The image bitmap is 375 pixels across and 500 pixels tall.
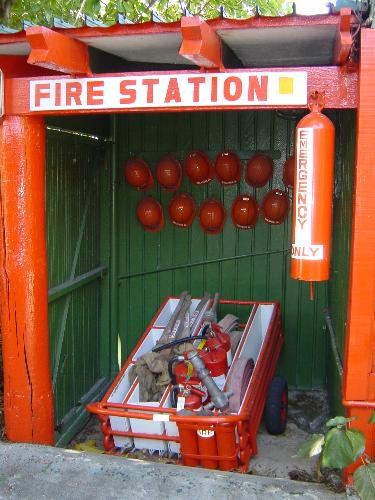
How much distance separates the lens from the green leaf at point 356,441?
3562mm

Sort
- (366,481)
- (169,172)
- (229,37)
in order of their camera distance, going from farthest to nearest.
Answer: (169,172) → (229,37) → (366,481)

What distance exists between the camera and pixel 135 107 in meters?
4.18

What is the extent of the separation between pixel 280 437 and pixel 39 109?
3953 millimetres

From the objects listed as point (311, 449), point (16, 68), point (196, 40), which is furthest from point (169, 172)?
point (311, 449)

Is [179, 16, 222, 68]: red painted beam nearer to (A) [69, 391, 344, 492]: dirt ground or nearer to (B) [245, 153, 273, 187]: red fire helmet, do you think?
(A) [69, 391, 344, 492]: dirt ground

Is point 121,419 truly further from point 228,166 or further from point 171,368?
point 228,166

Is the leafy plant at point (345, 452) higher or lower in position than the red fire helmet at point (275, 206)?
lower

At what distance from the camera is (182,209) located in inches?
278

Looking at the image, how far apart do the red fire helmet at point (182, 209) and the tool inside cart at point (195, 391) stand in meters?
1.18

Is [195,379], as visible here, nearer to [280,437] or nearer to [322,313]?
[280,437]

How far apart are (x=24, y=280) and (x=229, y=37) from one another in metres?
2.34

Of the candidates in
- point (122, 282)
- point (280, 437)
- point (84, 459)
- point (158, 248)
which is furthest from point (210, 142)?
point (84, 459)

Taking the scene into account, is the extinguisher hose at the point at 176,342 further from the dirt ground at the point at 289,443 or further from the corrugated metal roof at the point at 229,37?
the corrugated metal roof at the point at 229,37

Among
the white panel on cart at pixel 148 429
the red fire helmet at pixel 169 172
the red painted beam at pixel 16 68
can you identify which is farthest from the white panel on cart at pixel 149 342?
the red painted beam at pixel 16 68
